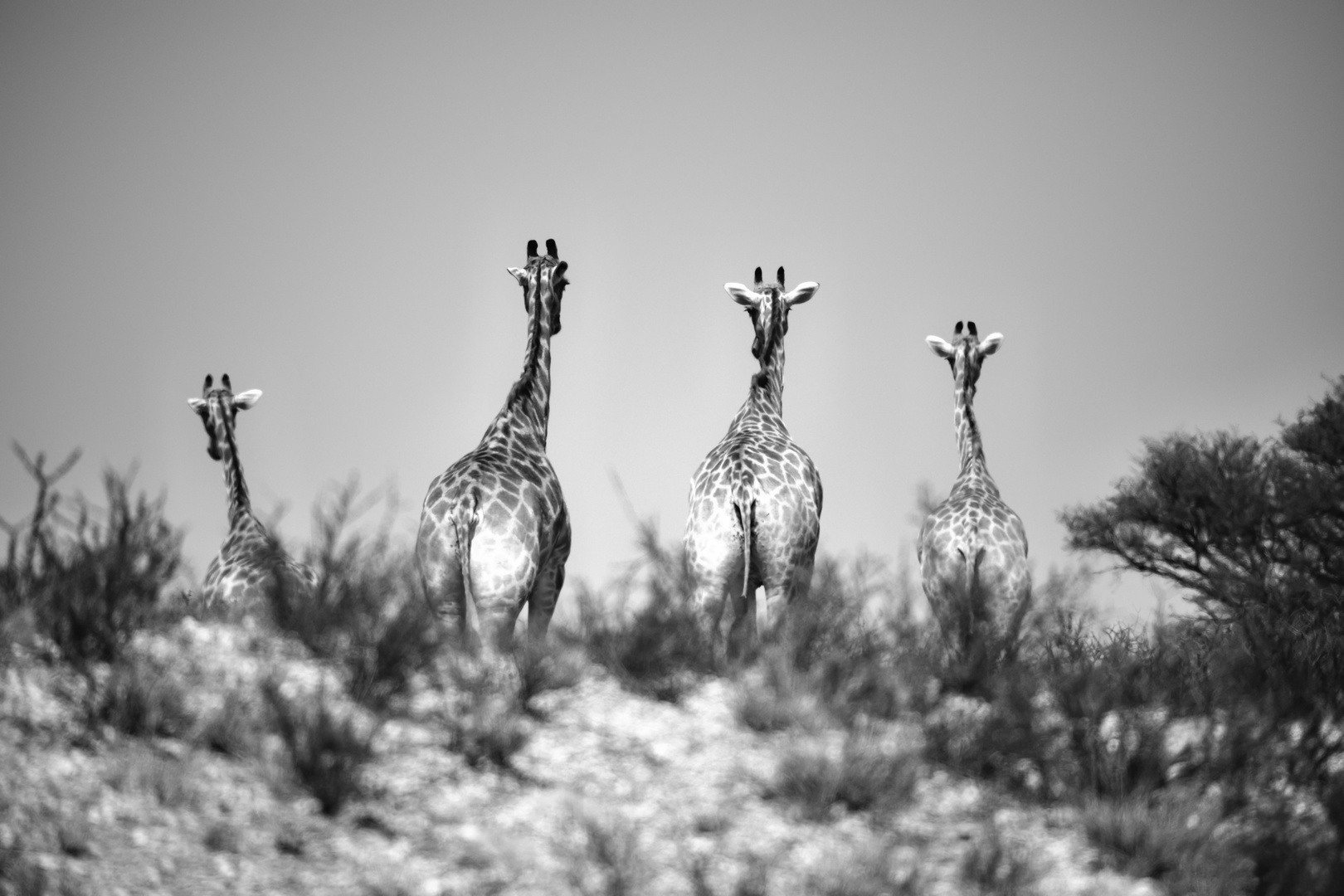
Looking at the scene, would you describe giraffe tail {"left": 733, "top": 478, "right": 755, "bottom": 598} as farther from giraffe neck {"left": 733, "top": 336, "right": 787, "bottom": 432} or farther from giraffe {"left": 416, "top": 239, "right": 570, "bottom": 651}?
giraffe neck {"left": 733, "top": 336, "right": 787, "bottom": 432}

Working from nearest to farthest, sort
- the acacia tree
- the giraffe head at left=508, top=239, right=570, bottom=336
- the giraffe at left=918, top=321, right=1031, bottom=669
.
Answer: the giraffe at left=918, top=321, right=1031, bottom=669, the giraffe head at left=508, top=239, right=570, bottom=336, the acacia tree

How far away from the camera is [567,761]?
6.80 m

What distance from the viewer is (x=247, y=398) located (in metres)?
14.0

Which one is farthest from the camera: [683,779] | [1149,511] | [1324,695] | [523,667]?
[1149,511]

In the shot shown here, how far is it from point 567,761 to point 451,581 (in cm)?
258

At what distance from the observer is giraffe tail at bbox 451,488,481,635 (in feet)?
29.5

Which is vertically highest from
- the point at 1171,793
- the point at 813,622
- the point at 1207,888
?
the point at 813,622

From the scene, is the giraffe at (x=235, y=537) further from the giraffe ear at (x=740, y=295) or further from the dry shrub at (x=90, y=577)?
the giraffe ear at (x=740, y=295)

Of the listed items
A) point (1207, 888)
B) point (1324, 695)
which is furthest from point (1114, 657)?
point (1207, 888)

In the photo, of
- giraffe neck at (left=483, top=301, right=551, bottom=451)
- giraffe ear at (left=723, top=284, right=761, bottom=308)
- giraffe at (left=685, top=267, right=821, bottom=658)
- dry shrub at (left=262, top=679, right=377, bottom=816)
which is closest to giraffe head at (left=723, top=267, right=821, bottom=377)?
giraffe ear at (left=723, top=284, right=761, bottom=308)

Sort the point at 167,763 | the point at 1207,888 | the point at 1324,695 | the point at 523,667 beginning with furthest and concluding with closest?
the point at 1324,695 < the point at 523,667 < the point at 167,763 < the point at 1207,888

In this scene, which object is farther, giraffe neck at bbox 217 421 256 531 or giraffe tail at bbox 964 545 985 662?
giraffe neck at bbox 217 421 256 531

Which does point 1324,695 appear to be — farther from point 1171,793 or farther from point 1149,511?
point 1149,511

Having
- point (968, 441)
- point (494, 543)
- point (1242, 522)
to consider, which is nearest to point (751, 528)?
point (494, 543)
